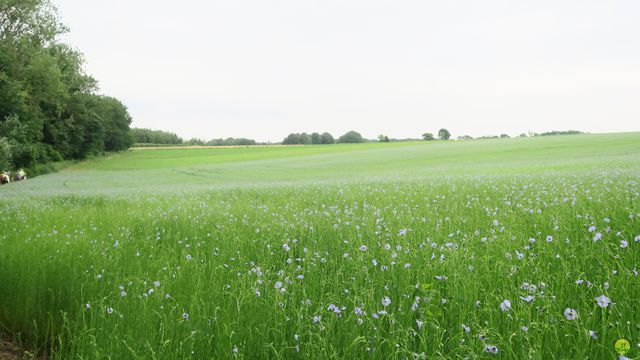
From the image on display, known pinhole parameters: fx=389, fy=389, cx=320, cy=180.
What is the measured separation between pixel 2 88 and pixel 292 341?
143ft

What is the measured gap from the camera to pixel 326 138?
455ft

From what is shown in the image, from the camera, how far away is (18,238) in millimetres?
6152

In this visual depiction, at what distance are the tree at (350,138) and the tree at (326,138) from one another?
2.88 metres

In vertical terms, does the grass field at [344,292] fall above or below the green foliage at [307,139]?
below

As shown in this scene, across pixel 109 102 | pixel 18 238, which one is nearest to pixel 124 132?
pixel 109 102

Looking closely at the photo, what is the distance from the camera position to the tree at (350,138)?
135 m

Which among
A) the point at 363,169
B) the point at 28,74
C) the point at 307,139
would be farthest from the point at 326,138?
the point at 28,74

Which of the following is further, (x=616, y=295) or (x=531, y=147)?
(x=531, y=147)

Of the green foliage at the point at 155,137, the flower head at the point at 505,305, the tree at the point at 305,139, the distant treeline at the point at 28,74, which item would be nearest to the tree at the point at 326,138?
the tree at the point at 305,139

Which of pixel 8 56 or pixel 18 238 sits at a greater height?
pixel 8 56

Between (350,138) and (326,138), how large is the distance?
871cm

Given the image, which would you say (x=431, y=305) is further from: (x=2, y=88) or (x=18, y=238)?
(x=2, y=88)

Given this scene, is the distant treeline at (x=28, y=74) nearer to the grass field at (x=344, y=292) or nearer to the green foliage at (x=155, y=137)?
the grass field at (x=344, y=292)

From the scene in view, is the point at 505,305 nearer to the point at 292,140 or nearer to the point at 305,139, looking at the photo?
the point at 305,139
